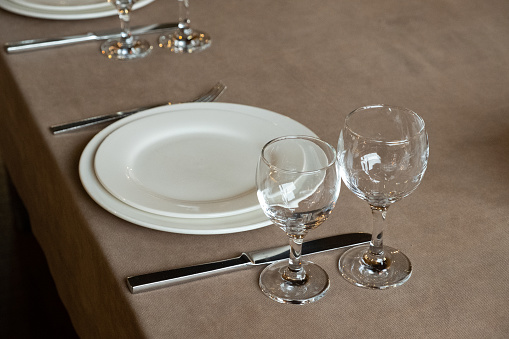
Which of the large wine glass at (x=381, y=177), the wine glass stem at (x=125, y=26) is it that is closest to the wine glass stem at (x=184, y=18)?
the wine glass stem at (x=125, y=26)

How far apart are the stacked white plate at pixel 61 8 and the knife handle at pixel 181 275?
2.60 feet

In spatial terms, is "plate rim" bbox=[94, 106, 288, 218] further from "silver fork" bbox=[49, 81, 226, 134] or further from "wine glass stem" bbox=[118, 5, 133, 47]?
"wine glass stem" bbox=[118, 5, 133, 47]

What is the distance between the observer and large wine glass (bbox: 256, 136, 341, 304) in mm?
690

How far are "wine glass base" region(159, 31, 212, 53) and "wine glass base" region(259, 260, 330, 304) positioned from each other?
2.11ft

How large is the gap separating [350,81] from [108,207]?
544mm

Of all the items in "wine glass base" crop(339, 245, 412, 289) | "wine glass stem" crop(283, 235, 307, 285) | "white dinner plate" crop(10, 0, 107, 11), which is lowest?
"wine glass base" crop(339, 245, 412, 289)

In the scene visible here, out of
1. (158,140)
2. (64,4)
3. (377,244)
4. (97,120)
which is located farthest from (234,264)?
(64,4)

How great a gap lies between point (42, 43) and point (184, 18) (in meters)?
0.29

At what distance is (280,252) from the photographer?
31.2 inches

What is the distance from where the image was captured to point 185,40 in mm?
1312

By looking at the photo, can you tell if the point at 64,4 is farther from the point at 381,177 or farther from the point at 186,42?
the point at 381,177

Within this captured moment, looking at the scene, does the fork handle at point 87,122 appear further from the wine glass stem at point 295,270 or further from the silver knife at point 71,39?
the wine glass stem at point 295,270

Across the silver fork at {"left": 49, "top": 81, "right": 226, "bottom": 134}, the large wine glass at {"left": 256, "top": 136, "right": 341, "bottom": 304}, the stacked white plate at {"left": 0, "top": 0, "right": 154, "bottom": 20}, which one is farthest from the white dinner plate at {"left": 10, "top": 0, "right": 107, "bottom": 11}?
the large wine glass at {"left": 256, "top": 136, "right": 341, "bottom": 304}

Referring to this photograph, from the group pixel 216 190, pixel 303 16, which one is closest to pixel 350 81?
pixel 303 16
